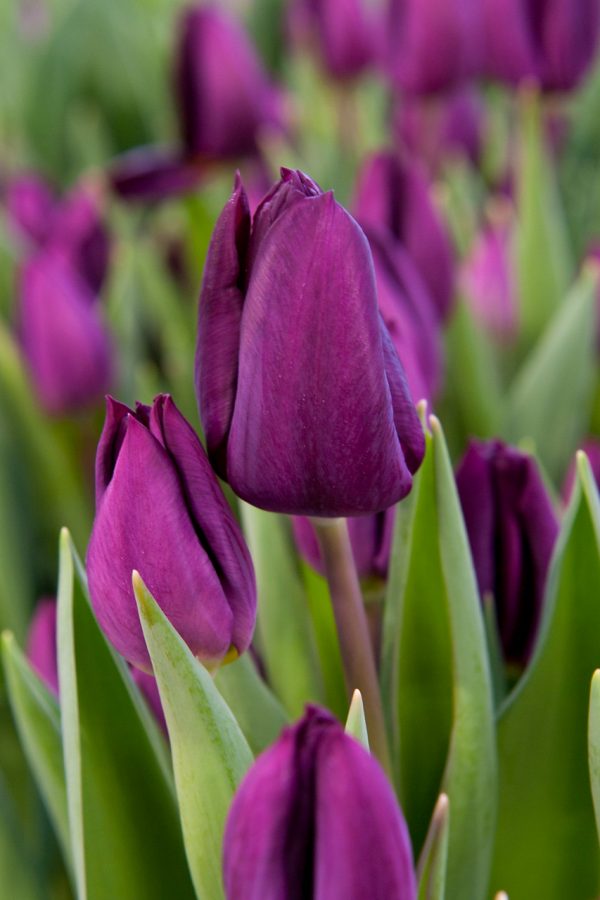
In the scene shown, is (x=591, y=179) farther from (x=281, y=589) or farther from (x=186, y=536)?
(x=186, y=536)

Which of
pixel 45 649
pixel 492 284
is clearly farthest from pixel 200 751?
pixel 492 284

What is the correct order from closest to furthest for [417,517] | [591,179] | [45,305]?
[417,517] → [45,305] → [591,179]

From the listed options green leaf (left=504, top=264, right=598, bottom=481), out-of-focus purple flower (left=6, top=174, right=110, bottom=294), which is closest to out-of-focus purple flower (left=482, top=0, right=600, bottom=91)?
green leaf (left=504, top=264, right=598, bottom=481)

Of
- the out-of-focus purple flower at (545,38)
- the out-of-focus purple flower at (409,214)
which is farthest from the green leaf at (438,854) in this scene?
the out-of-focus purple flower at (545,38)

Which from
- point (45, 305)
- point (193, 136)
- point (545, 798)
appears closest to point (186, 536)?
point (545, 798)

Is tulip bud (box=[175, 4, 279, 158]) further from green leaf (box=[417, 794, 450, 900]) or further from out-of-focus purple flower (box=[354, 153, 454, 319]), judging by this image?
green leaf (box=[417, 794, 450, 900])

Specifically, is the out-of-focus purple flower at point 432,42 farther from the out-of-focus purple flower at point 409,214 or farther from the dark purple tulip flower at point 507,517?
the dark purple tulip flower at point 507,517

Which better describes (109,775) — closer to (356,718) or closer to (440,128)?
(356,718)
